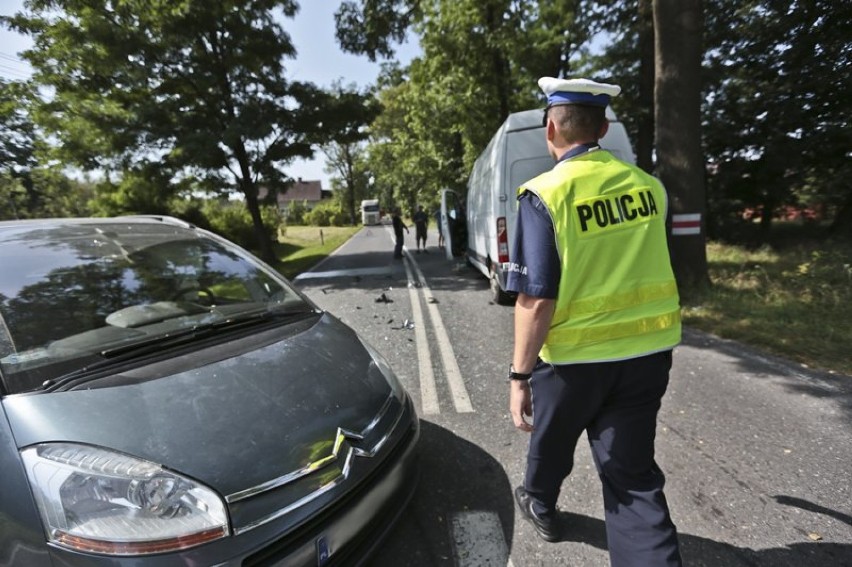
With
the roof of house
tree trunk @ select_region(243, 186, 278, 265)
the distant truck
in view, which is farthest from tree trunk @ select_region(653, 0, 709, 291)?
the roof of house

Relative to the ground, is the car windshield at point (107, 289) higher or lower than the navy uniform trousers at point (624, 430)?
higher

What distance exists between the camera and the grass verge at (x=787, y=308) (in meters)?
4.32

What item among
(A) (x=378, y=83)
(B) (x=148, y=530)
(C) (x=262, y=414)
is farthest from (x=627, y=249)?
(A) (x=378, y=83)

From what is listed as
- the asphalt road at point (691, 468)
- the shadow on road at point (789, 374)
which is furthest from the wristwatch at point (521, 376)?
the shadow on road at point (789, 374)

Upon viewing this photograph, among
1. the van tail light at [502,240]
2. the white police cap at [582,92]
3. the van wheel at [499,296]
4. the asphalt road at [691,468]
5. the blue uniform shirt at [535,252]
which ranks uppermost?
the white police cap at [582,92]

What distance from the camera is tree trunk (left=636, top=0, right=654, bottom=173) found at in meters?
10.7

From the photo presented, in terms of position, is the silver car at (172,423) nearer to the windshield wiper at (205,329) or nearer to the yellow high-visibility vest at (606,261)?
the windshield wiper at (205,329)

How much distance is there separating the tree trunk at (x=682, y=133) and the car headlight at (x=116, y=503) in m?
7.05

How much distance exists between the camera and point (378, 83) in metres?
18.2

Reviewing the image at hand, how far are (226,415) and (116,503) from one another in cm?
41

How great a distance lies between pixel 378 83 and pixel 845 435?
740 inches

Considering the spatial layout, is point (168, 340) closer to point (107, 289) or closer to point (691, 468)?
point (107, 289)

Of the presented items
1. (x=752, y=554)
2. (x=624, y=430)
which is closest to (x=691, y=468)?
(x=752, y=554)

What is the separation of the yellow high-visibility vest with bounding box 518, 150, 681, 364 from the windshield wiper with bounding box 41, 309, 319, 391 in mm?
1672
